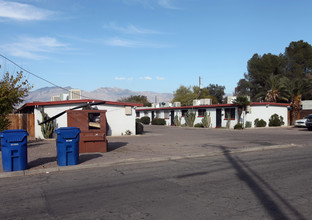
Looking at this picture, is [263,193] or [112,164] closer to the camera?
[263,193]

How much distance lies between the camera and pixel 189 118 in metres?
39.1

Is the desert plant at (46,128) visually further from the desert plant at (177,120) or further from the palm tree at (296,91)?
the palm tree at (296,91)

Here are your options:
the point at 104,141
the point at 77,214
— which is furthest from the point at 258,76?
the point at 77,214

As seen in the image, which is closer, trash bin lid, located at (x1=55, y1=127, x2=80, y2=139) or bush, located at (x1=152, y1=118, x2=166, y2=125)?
trash bin lid, located at (x1=55, y1=127, x2=80, y2=139)

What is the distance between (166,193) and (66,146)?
485 cm

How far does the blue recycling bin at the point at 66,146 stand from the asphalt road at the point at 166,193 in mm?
681

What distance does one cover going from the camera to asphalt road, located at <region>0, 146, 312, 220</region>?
5383 mm

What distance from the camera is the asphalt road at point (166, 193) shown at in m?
5.38

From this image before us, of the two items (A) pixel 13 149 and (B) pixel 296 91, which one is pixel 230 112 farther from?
(A) pixel 13 149

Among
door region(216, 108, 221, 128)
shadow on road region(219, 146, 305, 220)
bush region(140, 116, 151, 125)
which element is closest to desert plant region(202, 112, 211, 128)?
door region(216, 108, 221, 128)

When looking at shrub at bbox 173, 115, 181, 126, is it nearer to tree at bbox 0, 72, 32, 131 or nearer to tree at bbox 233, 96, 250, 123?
tree at bbox 233, 96, 250, 123

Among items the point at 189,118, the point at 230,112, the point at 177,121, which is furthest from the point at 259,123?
the point at 177,121

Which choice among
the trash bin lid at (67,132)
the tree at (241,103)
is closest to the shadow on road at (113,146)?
the trash bin lid at (67,132)

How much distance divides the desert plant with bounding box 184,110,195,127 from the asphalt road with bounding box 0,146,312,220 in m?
28.5
